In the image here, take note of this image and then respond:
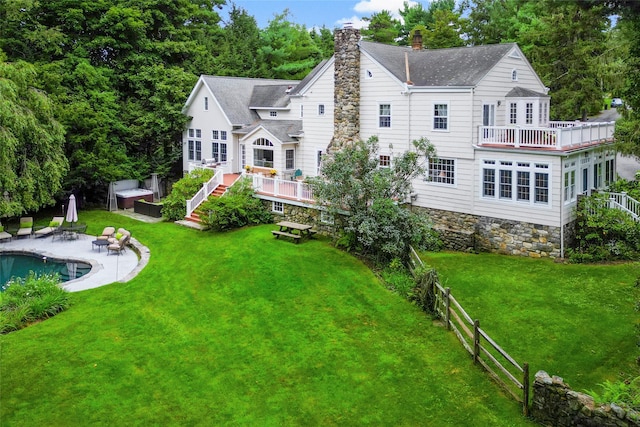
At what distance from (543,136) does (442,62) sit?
21.2ft

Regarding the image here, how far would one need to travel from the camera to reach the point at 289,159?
2852 centimetres

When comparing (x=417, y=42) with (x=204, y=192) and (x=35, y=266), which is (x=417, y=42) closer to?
(x=204, y=192)

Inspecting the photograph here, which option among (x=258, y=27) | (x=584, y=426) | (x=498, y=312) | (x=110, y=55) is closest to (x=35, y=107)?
(x=110, y=55)

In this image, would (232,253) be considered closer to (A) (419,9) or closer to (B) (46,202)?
(B) (46,202)

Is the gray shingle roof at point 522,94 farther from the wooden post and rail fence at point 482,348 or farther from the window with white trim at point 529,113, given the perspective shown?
the wooden post and rail fence at point 482,348

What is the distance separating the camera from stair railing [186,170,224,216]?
89.1 ft

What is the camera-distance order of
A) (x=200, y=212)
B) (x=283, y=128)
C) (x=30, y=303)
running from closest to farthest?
(x=30, y=303)
(x=200, y=212)
(x=283, y=128)

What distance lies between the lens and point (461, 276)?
18.6 meters

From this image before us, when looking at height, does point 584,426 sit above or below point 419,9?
below

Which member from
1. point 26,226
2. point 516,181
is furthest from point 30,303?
point 516,181

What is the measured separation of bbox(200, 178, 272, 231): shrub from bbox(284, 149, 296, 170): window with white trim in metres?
2.64

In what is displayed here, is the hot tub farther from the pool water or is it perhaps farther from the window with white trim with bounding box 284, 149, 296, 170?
the window with white trim with bounding box 284, 149, 296, 170

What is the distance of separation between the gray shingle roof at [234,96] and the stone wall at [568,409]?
24059 millimetres

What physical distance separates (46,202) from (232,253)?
1079 centimetres
